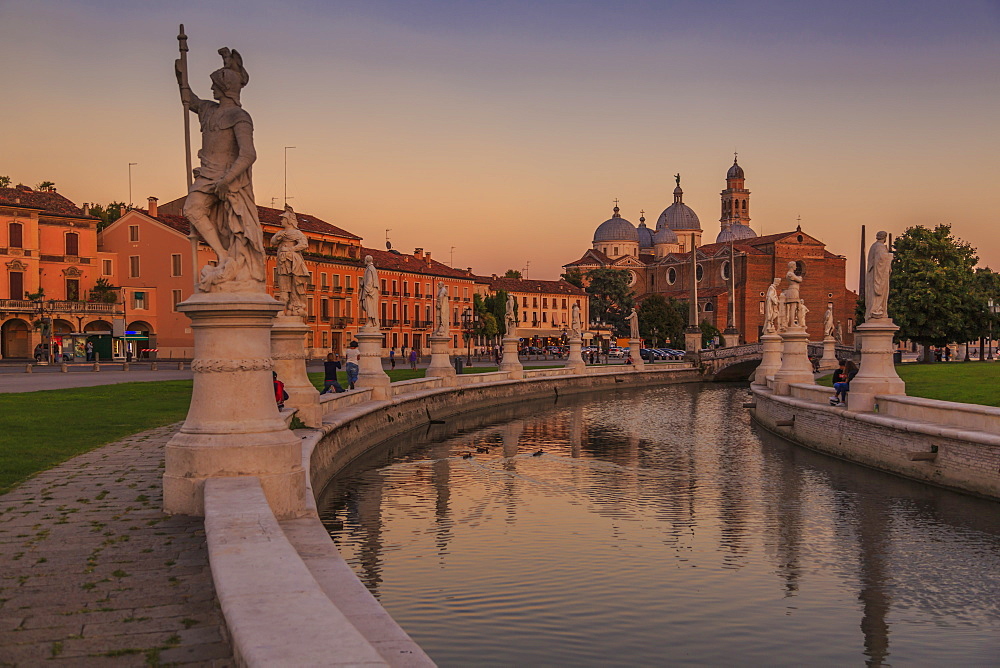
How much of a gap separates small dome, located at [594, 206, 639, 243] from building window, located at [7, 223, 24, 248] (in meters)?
103

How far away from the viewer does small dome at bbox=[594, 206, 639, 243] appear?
5935 inches

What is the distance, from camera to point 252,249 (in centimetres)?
877

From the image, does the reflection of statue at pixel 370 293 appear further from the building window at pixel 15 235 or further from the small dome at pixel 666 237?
the small dome at pixel 666 237

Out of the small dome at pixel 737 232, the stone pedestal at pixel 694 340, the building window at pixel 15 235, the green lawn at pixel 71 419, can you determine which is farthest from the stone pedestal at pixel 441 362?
the small dome at pixel 737 232

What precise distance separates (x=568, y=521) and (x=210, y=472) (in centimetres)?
731

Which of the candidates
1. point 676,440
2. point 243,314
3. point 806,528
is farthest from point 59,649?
point 676,440

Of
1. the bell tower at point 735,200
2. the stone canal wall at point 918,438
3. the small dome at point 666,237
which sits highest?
the bell tower at point 735,200

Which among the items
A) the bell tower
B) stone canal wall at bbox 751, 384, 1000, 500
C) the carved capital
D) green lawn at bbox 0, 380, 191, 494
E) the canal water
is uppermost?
the bell tower

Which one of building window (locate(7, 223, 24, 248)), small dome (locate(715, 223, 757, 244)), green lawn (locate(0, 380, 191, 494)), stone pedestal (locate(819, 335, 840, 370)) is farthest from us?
small dome (locate(715, 223, 757, 244))

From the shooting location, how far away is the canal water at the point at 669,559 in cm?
862

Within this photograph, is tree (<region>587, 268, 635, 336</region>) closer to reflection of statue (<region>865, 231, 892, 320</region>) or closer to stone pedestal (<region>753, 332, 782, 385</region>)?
stone pedestal (<region>753, 332, 782, 385</region>)

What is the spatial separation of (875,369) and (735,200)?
137 metres

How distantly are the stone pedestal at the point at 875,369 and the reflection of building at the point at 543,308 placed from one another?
96.5m

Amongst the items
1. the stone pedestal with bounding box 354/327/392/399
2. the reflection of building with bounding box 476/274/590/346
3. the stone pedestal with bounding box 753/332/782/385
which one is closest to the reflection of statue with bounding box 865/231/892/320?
the stone pedestal with bounding box 354/327/392/399
